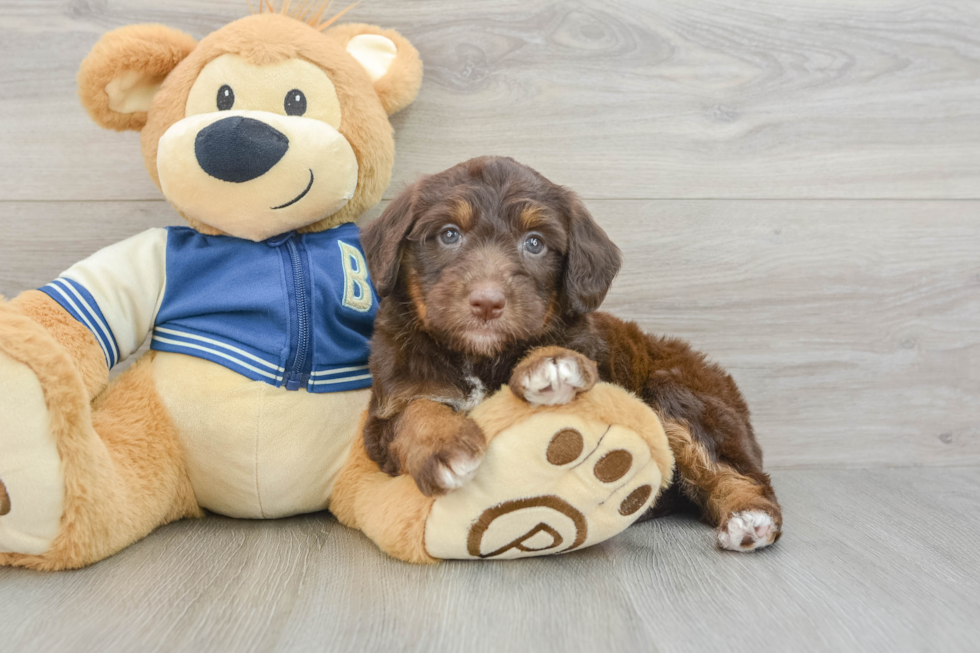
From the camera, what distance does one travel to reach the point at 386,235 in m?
Answer: 1.79

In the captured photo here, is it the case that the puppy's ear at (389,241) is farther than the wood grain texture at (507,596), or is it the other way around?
the puppy's ear at (389,241)

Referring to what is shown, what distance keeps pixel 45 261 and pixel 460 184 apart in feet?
5.45

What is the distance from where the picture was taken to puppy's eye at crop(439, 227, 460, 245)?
5.68 ft

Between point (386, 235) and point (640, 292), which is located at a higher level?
point (386, 235)

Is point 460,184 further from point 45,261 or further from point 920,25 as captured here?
point 920,25

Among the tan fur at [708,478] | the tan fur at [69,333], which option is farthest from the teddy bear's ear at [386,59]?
the tan fur at [708,478]

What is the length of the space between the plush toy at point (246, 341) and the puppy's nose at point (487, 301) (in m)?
0.21

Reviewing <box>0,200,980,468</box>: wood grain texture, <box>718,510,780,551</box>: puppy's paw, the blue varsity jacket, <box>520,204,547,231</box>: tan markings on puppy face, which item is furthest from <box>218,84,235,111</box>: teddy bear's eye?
<box>718,510,780,551</box>: puppy's paw

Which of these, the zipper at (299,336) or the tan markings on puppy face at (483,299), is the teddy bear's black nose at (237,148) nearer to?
the zipper at (299,336)

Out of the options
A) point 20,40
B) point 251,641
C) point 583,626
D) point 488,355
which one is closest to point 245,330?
point 488,355

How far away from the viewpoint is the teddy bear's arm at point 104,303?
185cm

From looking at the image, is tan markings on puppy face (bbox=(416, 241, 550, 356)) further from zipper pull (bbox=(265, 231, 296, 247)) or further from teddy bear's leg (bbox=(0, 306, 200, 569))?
teddy bear's leg (bbox=(0, 306, 200, 569))

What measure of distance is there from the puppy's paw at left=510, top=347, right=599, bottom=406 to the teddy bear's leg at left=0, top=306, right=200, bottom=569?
1026 millimetres

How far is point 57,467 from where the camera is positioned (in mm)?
1626
